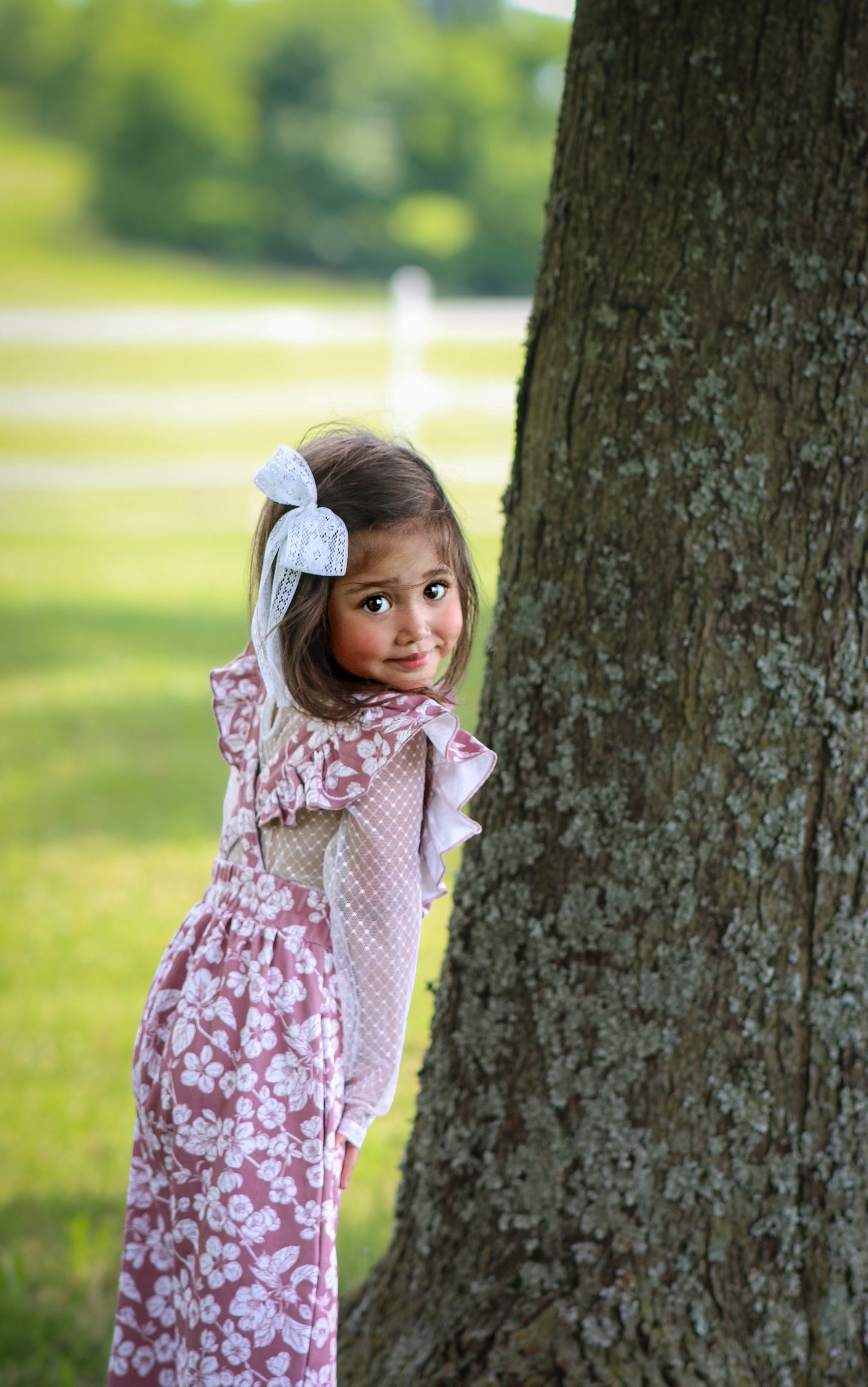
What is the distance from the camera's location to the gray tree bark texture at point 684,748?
1.69 metres

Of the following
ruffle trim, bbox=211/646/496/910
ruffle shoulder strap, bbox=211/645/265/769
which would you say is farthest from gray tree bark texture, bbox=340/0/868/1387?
ruffle shoulder strap, bbox=211/645/265/769

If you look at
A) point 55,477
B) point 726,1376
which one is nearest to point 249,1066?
point 726,1376

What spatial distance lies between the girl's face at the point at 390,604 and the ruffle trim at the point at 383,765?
54mm

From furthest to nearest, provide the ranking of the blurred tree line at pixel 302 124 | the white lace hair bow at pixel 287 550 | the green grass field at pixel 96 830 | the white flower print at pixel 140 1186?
the blurred tree line at pixel 302 124, the green grass field at pixel 96 830, the white flower print at pixel 140 1186, the white lace hair bow at pixel 287 550

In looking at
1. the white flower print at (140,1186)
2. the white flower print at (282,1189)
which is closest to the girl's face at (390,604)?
the white flower print at (282,1189)

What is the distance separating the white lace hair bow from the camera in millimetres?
1565

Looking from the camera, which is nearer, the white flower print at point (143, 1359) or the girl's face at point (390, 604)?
the girl's face at point (390, 604)

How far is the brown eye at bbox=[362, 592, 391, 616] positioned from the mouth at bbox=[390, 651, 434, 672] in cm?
7

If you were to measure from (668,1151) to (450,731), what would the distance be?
653 mm

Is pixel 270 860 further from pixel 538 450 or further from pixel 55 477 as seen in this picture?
pixel 55 477

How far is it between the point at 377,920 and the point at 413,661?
11.9 inches

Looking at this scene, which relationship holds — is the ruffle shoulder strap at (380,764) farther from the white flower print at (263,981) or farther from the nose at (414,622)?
the white flower print at (263,981)

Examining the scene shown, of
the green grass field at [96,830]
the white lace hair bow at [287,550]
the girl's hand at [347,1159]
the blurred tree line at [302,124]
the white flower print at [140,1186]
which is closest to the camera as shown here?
the white lace hair bow at [287,550]

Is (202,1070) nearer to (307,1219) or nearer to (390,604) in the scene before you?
(307,1219)
